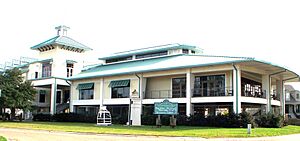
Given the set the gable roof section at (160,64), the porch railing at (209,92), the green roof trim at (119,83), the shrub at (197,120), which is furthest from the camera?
the green roof trim at (119,83)

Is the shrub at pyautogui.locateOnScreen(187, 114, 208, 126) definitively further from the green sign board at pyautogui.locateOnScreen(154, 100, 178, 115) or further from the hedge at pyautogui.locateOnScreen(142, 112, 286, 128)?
the green sign board at pyautogui.locateOnScreen(154, 100, 178, 115)

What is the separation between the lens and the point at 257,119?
3219 centimetres

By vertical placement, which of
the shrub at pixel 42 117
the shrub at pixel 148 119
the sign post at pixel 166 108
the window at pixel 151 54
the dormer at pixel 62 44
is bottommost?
the shrub at pixel 42 117

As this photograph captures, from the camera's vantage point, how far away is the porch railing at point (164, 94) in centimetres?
3756

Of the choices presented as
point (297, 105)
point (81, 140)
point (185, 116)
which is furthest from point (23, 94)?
point (297, 105)

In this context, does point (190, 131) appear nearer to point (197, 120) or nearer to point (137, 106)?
point (197, 120)

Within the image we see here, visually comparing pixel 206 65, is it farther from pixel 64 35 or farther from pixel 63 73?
pixel 64 35

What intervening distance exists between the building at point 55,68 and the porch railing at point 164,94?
1366cm

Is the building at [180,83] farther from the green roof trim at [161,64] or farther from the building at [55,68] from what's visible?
the building at [55,68]

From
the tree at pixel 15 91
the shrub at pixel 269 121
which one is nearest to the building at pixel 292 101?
the shrub at pixel 269 121

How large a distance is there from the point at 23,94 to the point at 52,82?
200 inches

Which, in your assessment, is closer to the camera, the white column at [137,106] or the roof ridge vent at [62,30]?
the white column at [137,106]

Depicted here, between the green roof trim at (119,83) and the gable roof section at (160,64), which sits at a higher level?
the gable roof section at (160,64)

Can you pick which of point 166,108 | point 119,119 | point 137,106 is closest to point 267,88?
point 166,108
